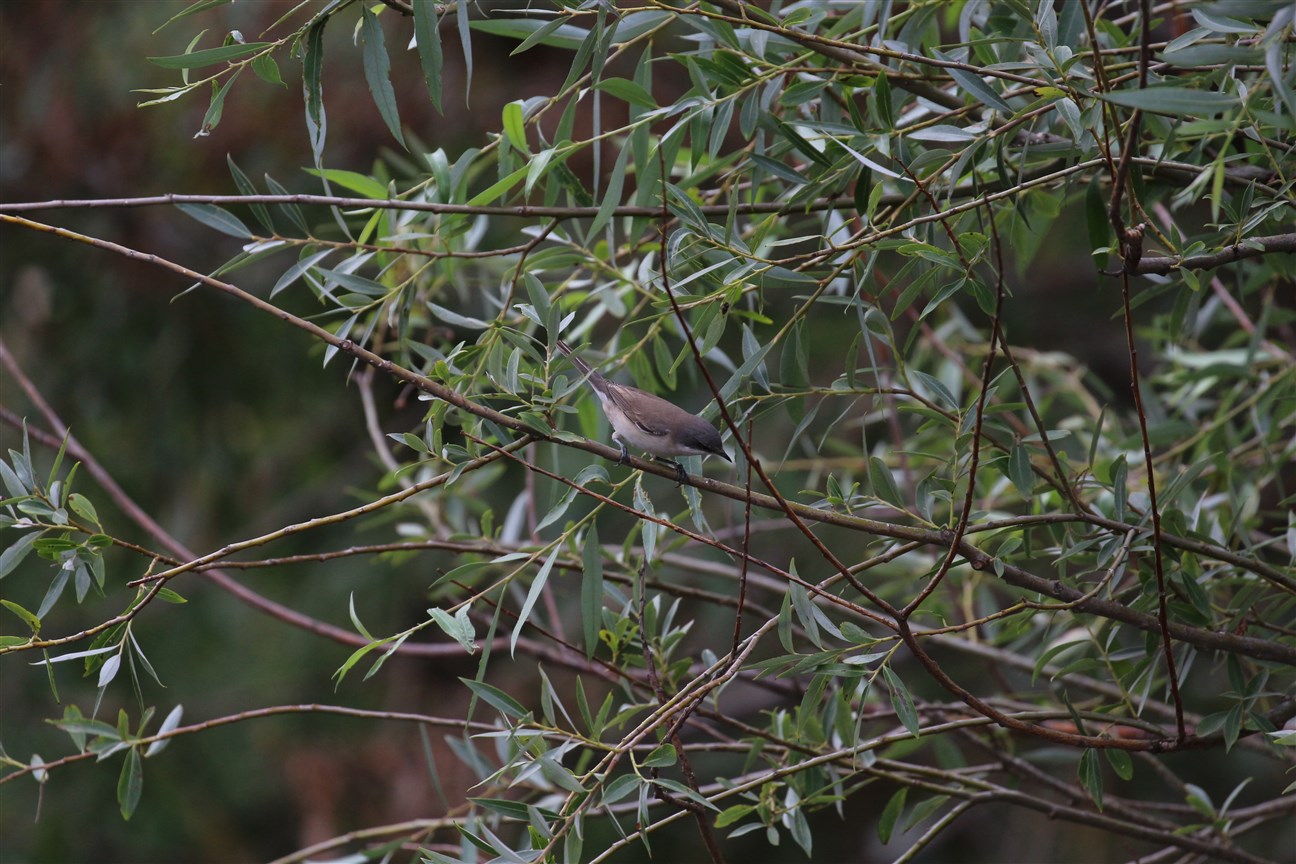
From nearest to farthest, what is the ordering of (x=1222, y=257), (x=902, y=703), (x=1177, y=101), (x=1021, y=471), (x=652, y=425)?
(x=1177, y=101), (x=1222, y=257), (x=902, y=703), (x=1021, y=471), (x=652, y=425)

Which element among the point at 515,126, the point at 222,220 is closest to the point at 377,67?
the point at 515,126

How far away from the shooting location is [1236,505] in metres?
2.08

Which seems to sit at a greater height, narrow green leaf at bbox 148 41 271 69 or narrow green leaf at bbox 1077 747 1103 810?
narrow green leaf at bbox 148 41 271 69

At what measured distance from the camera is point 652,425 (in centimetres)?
270

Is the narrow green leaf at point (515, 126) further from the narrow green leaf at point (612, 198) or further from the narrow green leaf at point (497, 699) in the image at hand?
the narrow green leaf at point (497, 699)

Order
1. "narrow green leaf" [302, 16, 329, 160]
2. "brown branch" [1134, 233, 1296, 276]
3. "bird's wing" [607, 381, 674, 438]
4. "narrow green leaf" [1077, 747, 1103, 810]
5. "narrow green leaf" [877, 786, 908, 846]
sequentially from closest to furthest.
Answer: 1. "brown branch" [1134, 233, 1296, 276]
2. "narrow green leaf" [302, 16, 329, 160]
3. "narrow green leaf" [1077, 747, 1103, 810]
4. "narrow green leaf" [877, 786, 908, 846]
5. "bird's wing" [607, 381, 674, 438]

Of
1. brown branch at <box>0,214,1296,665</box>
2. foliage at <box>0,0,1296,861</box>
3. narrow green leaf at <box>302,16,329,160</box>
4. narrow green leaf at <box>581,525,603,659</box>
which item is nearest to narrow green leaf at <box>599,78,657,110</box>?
foliage at <box>0,0,1296,861</box>

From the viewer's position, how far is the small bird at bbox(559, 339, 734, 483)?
258 cm

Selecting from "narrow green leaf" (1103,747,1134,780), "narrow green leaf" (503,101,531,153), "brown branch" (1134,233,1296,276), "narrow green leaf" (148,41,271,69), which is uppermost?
"narrow green leaf" (148,41,271,69)

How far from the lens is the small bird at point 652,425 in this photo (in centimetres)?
258

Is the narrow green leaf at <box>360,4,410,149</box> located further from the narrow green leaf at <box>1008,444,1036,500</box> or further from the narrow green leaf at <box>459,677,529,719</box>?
the narrow green leaf at <box>1008,444,1036,500</box>

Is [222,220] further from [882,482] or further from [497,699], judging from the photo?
[882,482]

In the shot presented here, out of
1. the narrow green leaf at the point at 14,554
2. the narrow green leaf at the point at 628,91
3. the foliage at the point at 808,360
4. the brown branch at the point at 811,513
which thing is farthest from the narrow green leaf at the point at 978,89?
the narrow green leaf at the point at 14,554

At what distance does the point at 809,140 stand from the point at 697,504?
0.64 m
